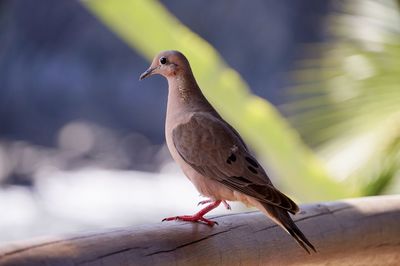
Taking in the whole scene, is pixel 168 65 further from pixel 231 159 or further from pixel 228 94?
pixel 228 94

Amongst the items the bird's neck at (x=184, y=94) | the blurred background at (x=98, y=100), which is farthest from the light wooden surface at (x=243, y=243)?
the blurred background at (x=98, y=100)

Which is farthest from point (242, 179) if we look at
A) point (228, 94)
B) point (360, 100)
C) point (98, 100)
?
point (98, 100)

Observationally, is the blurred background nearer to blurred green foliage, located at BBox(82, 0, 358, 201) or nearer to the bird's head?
blurred green foliage, located at BBox(82, 0, 358, 201)

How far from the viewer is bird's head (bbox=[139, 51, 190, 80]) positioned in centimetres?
156

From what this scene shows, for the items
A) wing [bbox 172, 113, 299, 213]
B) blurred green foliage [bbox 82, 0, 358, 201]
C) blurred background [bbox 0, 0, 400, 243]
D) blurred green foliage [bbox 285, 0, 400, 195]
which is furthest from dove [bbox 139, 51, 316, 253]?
blurred background [bbox 0, 0, 400, 243]

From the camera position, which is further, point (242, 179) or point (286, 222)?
point (242, 179)

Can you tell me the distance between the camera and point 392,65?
3014 millimetres

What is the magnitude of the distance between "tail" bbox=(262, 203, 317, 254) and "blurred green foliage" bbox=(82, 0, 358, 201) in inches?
47.3

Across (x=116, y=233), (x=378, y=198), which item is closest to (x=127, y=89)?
(x=378, y=198)

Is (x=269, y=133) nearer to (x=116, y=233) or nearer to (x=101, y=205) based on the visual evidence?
(x=116, y=233)

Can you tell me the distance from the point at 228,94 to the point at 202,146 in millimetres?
1145

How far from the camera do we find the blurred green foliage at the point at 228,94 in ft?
8.58

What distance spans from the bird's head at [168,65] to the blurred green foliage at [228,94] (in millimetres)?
1004

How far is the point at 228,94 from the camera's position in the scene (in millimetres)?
2713
